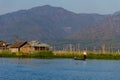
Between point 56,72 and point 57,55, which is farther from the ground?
point 57,55

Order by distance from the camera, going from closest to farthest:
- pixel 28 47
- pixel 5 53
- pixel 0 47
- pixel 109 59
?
pixel 109 59 < pixel 5 53 < pixel 28 47 < pixel 0 47

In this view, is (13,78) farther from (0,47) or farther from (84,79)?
(0,47)

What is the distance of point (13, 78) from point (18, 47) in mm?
71487

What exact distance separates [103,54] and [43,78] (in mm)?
55328

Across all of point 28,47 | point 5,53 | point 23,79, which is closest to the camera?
point 23,79

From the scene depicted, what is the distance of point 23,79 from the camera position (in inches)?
1623

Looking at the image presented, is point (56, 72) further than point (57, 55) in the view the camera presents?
No

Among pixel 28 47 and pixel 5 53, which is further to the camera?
pixel 28 47

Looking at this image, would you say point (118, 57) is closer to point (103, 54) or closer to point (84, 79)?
point (103, 54)

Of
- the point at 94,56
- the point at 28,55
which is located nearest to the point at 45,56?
the point at 28,55

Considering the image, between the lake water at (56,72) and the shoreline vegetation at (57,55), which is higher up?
the shoreline vegetation at (57,55)

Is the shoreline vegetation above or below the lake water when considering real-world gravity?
above

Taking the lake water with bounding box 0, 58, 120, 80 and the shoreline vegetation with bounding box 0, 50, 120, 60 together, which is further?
the shoreline vegetation with bounding box 0, 50, 120, 60

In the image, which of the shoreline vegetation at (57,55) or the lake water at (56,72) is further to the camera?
the shoreline vegetation at (57,55)
